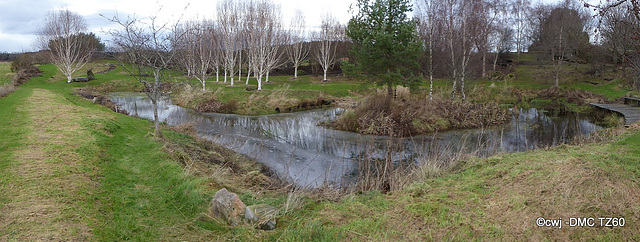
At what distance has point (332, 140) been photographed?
14.9 m

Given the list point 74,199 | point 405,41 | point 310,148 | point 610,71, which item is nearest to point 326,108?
point 405,41

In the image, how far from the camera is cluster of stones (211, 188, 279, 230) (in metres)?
5.15

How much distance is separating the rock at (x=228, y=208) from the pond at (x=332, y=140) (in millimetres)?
2719

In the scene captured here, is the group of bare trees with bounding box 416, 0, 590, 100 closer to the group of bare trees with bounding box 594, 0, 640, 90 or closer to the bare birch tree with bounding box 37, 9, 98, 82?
the group of bare trees with bounding box 594, 0, 640, 90

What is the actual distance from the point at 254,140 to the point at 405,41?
9961 mm

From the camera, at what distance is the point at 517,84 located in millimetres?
32531

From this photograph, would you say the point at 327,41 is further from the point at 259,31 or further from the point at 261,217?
the point at 261,217

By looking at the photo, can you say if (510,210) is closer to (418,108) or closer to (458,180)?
(458,180)

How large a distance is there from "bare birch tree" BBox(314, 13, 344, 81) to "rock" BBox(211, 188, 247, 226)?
3424cm

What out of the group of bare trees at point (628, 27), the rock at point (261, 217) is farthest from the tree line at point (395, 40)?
the rock at point (261, 217)

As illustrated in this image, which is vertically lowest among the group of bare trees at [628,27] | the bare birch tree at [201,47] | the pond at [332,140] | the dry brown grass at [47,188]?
the pond at [332,140]

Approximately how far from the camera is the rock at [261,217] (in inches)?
202

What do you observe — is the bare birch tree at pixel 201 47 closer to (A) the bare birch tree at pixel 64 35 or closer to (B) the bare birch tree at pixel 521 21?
(A) the bare birch tree at pixel 64 35

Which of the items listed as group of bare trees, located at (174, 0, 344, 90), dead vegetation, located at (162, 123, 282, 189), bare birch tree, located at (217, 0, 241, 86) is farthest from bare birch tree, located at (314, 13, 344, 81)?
dead vegetation, located at (162, 123, 282, 189)
